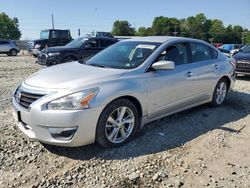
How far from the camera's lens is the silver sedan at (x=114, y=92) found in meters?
3.79

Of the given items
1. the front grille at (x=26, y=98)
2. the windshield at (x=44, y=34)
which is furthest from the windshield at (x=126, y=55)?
the windshield at (x=44, y=34)

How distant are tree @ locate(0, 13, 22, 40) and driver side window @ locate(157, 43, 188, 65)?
276 ft

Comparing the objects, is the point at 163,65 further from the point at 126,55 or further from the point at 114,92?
the point at 114,92

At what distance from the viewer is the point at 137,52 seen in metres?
4.99

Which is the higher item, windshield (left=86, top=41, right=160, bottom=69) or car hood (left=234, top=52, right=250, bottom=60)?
windshield (left=86, top=41, right=160, bottom=69)

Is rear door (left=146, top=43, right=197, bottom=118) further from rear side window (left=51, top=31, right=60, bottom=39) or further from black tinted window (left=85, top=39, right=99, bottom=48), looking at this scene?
rear side window (left=51, top=31, right=60, bottom=39)

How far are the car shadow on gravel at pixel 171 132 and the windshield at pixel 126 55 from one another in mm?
1149

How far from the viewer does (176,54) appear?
17.5ft

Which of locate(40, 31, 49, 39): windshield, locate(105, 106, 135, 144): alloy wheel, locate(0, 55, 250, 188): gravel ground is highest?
locate(40, 31, 49, 39): windshield

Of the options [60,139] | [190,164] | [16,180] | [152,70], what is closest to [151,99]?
[152,70]

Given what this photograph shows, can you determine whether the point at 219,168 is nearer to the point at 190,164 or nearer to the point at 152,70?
the point at 190,164

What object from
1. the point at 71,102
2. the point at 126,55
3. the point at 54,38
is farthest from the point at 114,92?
the point at 54,38

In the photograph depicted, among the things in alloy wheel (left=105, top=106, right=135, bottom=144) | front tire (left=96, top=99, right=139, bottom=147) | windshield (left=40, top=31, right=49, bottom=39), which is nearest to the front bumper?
front tire (left=96, top=99, right=139, bottom=147)

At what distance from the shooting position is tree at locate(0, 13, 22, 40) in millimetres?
83125
